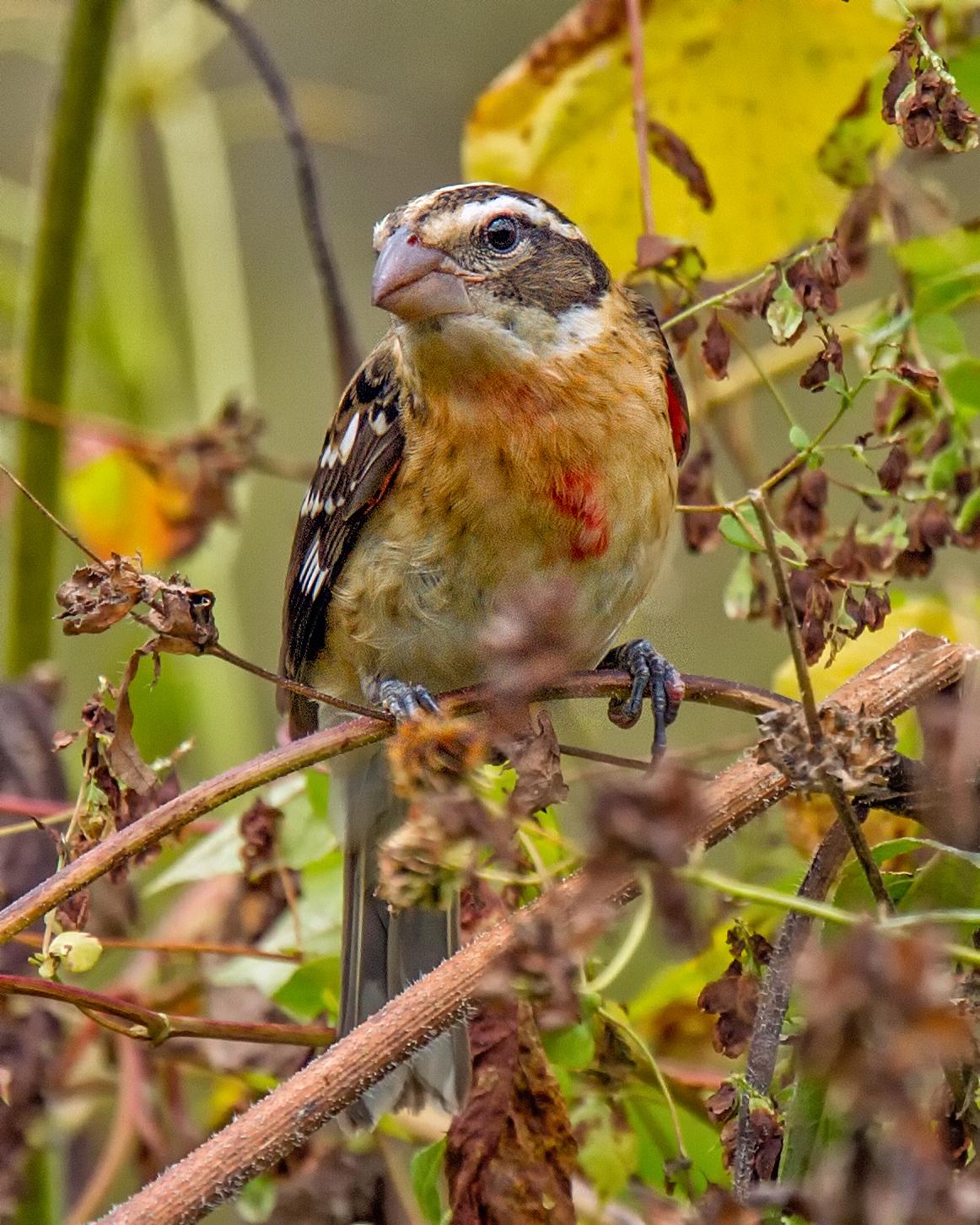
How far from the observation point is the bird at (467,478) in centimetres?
265

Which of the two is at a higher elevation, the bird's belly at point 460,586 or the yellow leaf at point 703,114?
the yellow leaf at point 703,114

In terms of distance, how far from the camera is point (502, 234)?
8.97 feet

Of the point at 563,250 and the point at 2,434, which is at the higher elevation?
the point at 563,250

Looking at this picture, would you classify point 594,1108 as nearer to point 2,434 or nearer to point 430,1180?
point 430,1180

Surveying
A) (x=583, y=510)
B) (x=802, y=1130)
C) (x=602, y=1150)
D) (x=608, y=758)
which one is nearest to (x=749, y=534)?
(x=608, y=758)

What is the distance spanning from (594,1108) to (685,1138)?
0.26m

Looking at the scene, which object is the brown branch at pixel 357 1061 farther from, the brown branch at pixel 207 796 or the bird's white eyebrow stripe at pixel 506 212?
the bird's white eyebrow stripe at pixel 506 212

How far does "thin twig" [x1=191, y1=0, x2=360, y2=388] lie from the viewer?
286 cm

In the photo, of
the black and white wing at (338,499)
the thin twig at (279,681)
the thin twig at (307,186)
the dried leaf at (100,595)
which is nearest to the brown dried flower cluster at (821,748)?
the thin twig at (279,681)

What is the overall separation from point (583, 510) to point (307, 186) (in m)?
0.73

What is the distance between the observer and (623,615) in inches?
111

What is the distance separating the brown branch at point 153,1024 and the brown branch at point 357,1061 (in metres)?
0.26

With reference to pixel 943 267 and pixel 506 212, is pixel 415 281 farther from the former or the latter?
pixel 943 267

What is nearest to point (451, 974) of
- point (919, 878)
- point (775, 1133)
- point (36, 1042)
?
point (775, 1133)
